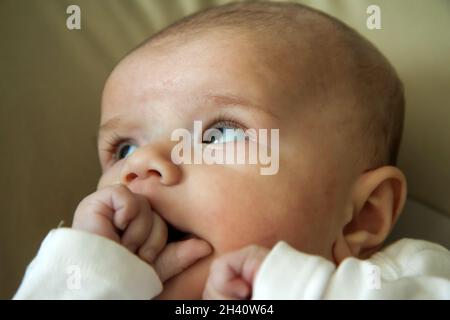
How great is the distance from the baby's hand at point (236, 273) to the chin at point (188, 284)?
0.10 meters

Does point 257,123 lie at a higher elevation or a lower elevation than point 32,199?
higher

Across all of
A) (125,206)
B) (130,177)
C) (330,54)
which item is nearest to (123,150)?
(130,177)

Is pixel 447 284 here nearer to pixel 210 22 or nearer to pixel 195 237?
pixel 195 237

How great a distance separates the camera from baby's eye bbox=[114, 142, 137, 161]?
0.90 m

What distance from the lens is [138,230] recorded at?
658mm

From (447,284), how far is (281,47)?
1.39 feet

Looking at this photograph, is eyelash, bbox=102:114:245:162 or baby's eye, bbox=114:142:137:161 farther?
baby's eye, bbox=114:142:137:161

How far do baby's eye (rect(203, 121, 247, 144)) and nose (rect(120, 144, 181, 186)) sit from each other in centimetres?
7

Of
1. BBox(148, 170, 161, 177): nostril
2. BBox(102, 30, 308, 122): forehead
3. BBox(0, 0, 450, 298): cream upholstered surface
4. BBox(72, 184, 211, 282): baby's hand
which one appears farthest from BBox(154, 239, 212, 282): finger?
BBox(0, 0, 450, 298): cream upholstered surface

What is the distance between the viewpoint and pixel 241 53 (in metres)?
0.79

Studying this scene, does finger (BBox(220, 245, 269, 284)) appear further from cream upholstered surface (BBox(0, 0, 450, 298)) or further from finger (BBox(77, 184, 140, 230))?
cream upholstered surface (BBox(0, 0, 450, 298))

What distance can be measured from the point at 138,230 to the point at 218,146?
170 mm

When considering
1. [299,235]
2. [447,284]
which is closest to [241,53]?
[299,235]

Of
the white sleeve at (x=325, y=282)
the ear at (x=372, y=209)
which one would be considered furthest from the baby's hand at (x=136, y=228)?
the ear at (x=372, y=209)
